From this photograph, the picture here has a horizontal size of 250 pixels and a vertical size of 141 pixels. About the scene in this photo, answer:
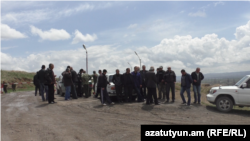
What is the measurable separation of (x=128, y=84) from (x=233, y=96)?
5.26m

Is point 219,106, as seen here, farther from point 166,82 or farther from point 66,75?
point 66,75

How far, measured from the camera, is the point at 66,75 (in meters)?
13.9

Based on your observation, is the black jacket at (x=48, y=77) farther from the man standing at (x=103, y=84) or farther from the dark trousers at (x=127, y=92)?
the dark trousers at (x=127, y=92)

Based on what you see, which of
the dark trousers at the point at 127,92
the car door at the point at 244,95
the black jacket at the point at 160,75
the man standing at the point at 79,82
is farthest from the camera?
the man standing at the point at 79,82

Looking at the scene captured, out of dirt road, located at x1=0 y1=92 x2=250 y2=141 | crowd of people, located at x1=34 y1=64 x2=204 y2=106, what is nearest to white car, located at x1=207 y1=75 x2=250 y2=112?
dirt road, located at x1=0 y1=92 x2=250 y2=141

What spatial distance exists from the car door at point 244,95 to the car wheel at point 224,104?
1.54 ft

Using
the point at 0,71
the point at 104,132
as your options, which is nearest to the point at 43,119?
the point at 104,132

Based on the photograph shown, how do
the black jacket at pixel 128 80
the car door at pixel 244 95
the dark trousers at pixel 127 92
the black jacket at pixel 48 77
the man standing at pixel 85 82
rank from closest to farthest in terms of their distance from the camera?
the car door at pixel 244 95 → the black jacket at pixel 48 77 → the black jacket at pixel 128 80 → the dark trousers at pixel 127 92 → the man standing at pixel 85 82

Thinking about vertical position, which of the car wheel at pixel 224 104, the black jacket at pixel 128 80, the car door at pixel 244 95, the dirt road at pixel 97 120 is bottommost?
the dirt road at pixel 97 120

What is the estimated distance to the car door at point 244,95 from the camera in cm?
1087

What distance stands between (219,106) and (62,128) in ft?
24.5

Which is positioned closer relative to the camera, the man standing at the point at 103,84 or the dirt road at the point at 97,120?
the dirt road at the point at 97,120

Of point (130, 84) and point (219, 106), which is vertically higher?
point (130, 84)

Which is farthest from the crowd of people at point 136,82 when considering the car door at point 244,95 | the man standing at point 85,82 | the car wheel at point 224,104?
the car door at point 244,95
